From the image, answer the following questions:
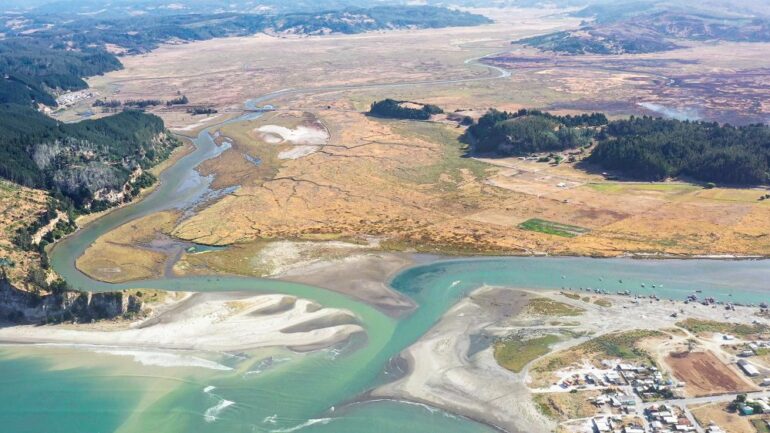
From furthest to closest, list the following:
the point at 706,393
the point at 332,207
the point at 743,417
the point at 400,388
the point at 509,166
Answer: the point at 509,166 < the point at 332,207 < the point at 400,388 < the point at 706,393 < the point at 743,417

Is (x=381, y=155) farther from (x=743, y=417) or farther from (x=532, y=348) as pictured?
(x=743, y=417)

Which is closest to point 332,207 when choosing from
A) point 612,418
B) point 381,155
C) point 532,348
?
point 381,155

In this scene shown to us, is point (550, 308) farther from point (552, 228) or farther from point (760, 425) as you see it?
point (552, 228)

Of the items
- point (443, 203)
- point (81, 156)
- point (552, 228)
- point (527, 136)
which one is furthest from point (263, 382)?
point (527, 136)

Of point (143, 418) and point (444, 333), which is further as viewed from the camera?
point (444, 333)

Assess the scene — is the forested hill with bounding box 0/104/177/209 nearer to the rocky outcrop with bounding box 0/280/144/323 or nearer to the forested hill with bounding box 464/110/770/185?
the rocky outcrop with bounding box 0/280/144/323

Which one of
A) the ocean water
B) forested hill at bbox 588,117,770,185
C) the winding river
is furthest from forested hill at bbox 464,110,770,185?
the ocean water

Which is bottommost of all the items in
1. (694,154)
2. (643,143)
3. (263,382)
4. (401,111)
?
(263,382)
